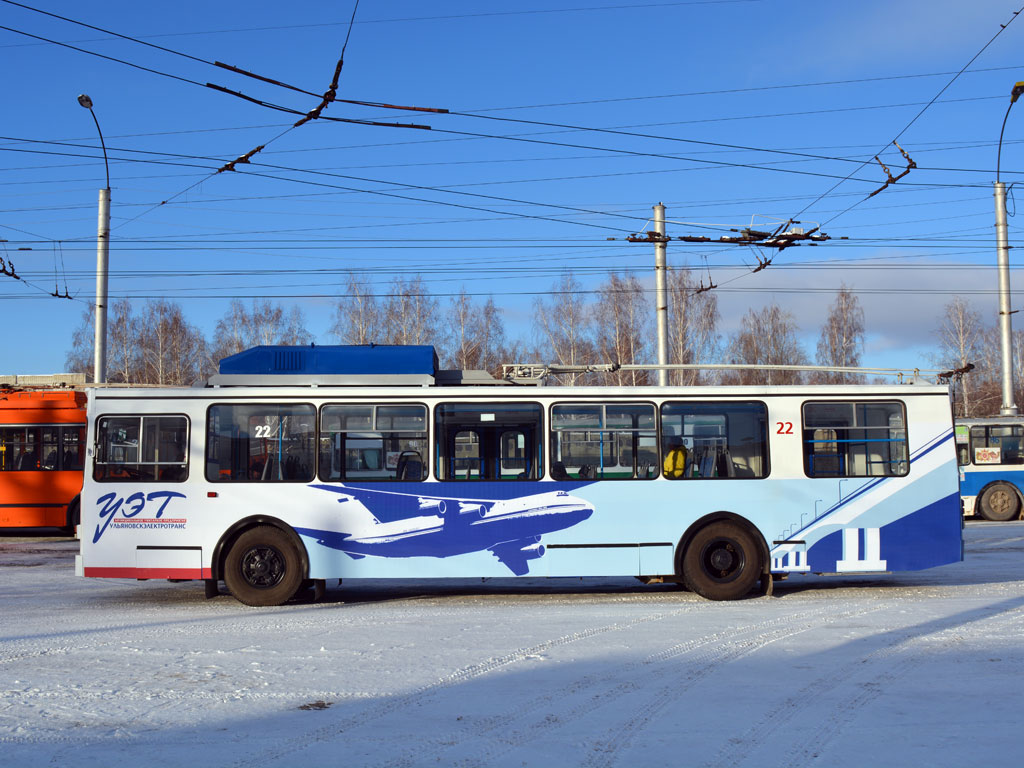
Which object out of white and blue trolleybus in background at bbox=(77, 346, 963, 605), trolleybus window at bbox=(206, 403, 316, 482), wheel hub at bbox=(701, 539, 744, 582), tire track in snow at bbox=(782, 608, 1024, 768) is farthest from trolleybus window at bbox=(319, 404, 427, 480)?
tire track in snow at bbox=(782, 608, 1024, 768)

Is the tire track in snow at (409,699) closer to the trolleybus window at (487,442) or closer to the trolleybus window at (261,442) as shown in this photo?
the trolleybus window at (487,442)

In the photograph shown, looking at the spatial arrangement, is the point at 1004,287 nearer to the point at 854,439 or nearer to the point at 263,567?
the point at 854,439

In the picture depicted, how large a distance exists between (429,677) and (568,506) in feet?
14.8

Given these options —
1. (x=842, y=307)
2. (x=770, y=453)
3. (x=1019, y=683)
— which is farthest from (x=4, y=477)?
(x=842, y=307)

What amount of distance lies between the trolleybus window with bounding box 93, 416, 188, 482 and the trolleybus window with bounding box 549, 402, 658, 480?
4.71 m

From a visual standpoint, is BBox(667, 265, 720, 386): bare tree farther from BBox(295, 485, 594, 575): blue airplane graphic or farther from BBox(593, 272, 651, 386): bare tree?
BBox(295, 485, 594, 575): blue airplane graphic

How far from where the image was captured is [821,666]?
8.05 metres

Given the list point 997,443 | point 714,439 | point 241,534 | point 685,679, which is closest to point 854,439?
point 714,439

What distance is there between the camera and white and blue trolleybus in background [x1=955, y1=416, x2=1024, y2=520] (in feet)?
83.4

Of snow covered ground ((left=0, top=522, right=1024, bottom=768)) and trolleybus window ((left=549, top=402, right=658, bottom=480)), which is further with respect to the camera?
trolleybus window ((left=549, top=402, right=658, bottom=480))

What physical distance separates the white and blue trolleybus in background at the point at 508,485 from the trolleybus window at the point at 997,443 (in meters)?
14.8

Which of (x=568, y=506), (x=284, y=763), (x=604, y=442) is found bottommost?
(x=284, y=763)

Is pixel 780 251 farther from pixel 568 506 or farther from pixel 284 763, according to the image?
pixel 284 763

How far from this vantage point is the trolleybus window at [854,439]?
12.2 metres
